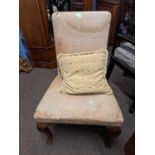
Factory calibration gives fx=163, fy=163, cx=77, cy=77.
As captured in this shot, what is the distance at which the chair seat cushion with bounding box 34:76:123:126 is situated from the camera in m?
1.01

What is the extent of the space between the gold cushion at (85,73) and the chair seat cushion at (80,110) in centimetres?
5

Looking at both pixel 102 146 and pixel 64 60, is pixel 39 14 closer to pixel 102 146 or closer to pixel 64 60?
pixel 64 60

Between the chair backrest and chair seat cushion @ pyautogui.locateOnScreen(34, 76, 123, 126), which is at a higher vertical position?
the chair backrest

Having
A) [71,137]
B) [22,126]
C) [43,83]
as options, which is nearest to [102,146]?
[71,137]

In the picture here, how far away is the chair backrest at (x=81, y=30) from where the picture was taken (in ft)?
3.85

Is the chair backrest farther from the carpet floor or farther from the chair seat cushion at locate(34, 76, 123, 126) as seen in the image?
the carpet floor

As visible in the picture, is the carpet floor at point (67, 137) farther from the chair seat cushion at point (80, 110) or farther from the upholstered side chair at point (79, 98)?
the chair seat cushion at point (80, 110)

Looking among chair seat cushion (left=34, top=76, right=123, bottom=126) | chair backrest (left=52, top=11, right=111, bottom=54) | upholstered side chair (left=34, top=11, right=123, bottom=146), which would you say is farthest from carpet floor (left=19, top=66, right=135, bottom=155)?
chair backrest (left=52, top=11, right=111, bottom=54)

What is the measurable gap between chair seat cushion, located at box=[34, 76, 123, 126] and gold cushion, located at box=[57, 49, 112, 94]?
53 millimetres

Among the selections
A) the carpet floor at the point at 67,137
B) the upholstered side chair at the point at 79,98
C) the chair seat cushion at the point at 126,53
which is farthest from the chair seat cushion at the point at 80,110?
the chair seat cushion at the point at 126,53
